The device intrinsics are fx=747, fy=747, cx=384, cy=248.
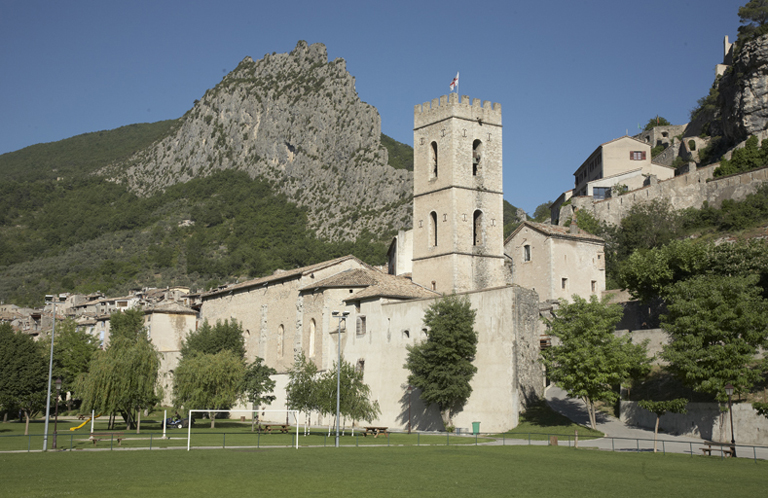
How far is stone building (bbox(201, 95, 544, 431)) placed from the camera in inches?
1583

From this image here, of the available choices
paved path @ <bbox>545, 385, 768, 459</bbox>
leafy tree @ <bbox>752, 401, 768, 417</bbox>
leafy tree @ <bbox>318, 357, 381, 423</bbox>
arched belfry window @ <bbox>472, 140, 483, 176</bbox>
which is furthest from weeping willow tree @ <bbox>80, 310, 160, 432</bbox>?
leafy tree @ <bbox>752, 401, 768, 417</bbox>

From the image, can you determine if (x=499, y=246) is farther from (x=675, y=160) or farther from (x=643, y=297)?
(x=675, y=160)

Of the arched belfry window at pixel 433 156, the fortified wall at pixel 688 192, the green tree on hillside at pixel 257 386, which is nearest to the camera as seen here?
the green tree on hillside at pixel 257 386

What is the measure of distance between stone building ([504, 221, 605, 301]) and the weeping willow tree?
28146 mm

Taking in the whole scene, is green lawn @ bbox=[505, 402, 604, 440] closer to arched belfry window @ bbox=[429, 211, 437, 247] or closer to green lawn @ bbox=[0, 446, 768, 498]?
green lawn @ bbox=[0, 446, 768, 498]

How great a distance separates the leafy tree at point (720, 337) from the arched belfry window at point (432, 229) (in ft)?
66.5

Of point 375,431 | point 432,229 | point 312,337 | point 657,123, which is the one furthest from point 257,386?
point 657,123

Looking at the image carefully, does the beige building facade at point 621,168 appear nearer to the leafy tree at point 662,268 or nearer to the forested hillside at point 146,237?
the leafy tree at point 662,268

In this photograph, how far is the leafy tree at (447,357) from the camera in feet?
131

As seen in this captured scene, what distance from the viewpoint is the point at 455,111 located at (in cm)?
5238

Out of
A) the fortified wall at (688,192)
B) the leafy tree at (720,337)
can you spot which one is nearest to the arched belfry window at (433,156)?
the leafy tree at (720,337)

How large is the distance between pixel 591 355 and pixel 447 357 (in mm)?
7848

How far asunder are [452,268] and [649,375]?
50.5 feet

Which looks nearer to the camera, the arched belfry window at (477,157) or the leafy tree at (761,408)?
the leafy tree at (761,408)
